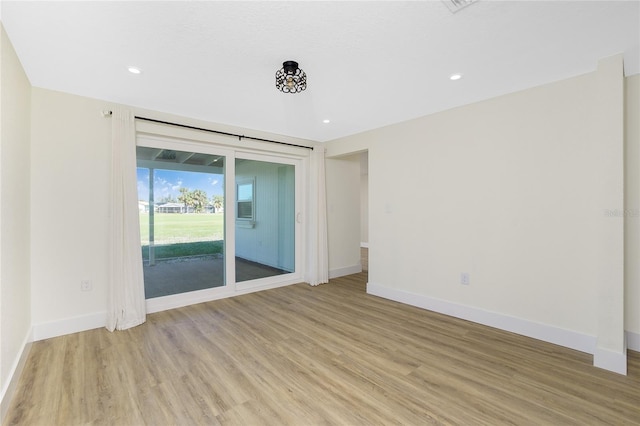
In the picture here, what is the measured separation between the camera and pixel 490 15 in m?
1.80

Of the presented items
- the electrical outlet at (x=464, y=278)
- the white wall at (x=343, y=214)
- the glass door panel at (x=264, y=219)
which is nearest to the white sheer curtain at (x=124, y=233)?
the glass door panel at (x=264, y=219)

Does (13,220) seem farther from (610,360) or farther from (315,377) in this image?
A: (610,360)

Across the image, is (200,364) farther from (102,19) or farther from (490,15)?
(490,15)

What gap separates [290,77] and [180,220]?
8.60 ft

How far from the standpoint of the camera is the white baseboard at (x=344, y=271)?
17.6 feet

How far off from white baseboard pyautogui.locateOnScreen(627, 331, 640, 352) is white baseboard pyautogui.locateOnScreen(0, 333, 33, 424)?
4.82 m

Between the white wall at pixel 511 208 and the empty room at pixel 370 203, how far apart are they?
21mm

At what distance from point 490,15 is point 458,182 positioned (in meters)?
1.96

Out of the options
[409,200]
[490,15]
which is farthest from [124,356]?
[490,15]

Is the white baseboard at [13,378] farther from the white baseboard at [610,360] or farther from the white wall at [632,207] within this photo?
the white wall at [632,207]

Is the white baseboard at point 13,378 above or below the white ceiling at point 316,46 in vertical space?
below

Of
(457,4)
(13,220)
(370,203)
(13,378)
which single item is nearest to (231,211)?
(370,203)

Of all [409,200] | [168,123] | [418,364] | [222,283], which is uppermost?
[168,123]

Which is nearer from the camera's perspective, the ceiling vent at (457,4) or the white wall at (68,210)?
the ceiling vent at (457,4)
